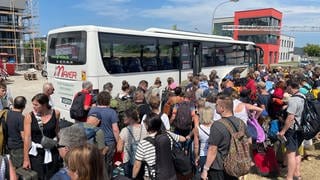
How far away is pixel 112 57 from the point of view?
10.8 meters

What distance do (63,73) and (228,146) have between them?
25.8 ft

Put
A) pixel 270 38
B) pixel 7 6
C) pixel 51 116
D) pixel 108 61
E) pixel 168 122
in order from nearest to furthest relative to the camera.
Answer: pixel 51 116 < pixel 168 122 < pixel 108 61 < pixel 7 6 < pixel 270 38

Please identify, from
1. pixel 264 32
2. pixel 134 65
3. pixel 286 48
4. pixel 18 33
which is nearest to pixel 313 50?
pixel 286 48

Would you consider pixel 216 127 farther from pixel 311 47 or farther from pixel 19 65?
pixel 311 47

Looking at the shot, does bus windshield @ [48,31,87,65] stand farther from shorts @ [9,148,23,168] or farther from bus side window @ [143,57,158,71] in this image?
shorts @ [9,148,23,168]

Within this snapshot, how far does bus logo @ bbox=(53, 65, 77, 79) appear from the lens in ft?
33.6

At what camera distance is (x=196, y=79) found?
8602 mm

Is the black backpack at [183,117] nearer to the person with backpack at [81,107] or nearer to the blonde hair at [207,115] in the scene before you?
the blonde hair at [207,115]

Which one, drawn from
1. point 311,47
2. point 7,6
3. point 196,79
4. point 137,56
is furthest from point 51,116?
point 311,47

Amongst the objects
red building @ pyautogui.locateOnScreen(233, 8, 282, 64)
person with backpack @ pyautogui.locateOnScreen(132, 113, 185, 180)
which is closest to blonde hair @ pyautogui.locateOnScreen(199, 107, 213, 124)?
person with backpack @ pyautogui.locateOnScreen(132, 113, 185, 180)

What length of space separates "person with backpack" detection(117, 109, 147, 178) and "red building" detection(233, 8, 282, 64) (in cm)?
7146

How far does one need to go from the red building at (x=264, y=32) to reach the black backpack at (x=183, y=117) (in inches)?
2747

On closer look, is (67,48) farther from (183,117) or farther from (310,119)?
(310,119)

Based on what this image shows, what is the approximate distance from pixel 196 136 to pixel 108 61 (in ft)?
19.7
